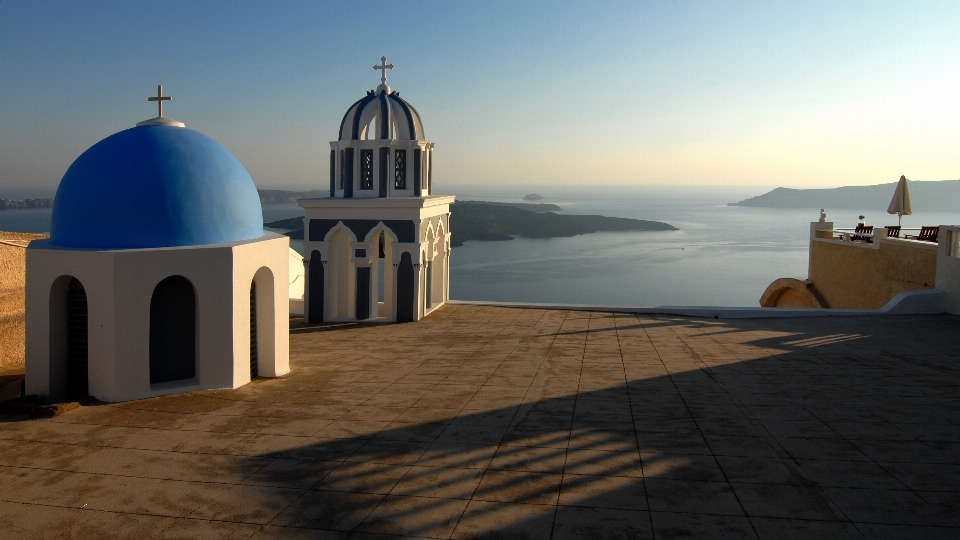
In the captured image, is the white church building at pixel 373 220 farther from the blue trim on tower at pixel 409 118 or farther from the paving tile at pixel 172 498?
the paving tile at pixel 172 498

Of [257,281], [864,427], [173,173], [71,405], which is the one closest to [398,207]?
[257,281]

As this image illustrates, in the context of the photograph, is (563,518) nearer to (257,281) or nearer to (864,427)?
(864,427)

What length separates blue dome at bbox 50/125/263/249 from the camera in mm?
7438

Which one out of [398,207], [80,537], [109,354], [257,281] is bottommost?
[80,537]

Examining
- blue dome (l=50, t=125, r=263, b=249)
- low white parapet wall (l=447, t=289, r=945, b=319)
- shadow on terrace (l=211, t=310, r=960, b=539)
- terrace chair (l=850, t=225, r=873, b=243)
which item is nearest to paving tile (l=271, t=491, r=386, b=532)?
shadow on terrace (l=211, t=310, r=960, b=539)

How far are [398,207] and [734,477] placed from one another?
9669 millimetres

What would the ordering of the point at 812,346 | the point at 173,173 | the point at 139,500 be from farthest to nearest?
the point at 812,346, the point at 173,173, the point at 139,500

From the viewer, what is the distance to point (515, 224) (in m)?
73.1

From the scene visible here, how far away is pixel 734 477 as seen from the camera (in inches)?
209

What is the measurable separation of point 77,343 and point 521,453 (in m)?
5.08

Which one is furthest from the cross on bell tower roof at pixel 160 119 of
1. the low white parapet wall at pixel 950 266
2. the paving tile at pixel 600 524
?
the low white parapet wall at pixel 950 266

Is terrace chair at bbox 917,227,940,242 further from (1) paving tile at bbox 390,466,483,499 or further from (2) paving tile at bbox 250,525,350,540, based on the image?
(2) paving tile at bbox 250,525,350,540

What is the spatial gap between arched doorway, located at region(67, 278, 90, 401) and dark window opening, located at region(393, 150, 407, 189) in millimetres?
7756

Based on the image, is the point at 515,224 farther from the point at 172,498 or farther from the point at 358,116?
the point at 172,498
